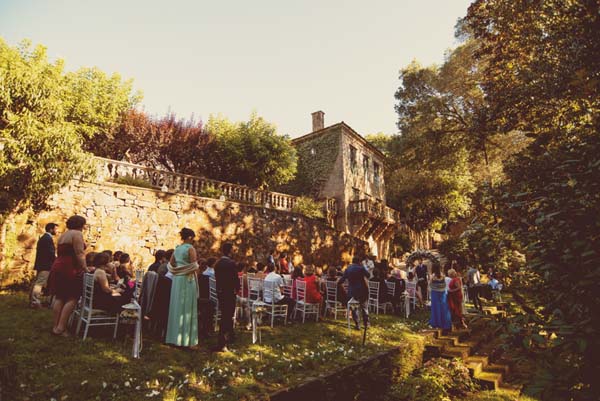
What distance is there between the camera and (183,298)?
215 inches

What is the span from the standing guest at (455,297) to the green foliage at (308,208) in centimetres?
985

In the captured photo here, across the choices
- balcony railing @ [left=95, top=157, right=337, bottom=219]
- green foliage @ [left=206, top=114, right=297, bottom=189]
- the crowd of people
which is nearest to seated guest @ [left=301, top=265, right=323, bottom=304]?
the crowd of people

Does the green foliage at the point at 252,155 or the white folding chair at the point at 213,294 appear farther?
the green foliage at the point at 252,155

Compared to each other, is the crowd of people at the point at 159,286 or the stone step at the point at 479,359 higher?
the crowd of people at the point at 159,286

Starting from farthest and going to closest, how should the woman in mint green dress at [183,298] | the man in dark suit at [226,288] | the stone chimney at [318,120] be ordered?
the stone chimney at [318,120] → the man in dark suit at [226,288] → the woman in mint green dress at [183,298]

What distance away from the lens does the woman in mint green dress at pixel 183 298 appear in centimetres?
543

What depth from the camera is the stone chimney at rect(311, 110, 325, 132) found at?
982 inches

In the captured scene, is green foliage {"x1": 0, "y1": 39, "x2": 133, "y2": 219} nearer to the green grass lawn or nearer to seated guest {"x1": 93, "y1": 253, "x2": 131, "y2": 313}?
the green grass lawn

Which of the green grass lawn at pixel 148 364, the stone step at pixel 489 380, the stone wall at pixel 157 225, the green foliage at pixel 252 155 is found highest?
the green foliage at pixel 252 155

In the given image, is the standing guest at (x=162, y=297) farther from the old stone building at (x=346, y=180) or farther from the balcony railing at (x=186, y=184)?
the old stone building at (x=346, y=180)

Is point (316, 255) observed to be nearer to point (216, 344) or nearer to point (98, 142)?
point (216, 344)

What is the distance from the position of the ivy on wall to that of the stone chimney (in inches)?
59.4

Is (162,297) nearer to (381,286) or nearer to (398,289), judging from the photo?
(381,286)

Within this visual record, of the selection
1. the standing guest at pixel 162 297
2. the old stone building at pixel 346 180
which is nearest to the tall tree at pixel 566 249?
the standing guest at pixel 162 297
